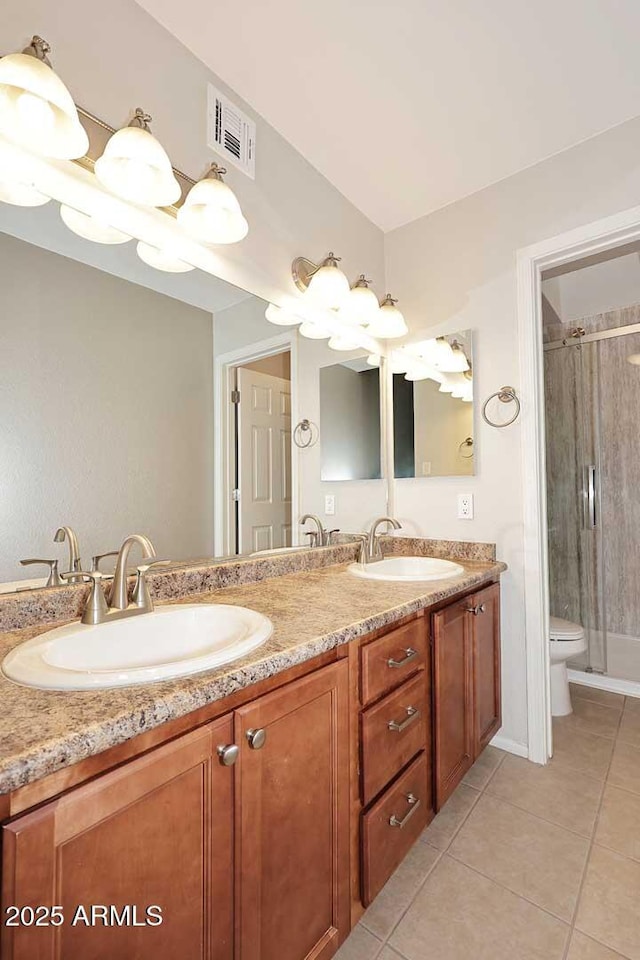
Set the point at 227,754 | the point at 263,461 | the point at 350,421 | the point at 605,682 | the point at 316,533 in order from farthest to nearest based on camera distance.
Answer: the point at 605,682
the point at 350,421
the point at 316,533
the point at 263,461
the point at 227,754

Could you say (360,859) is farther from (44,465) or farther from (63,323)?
(63,323)

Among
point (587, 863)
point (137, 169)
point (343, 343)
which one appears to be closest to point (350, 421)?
point (343, 343)

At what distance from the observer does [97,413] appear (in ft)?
3.88

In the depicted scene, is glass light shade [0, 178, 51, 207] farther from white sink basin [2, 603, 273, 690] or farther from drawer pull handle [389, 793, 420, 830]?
drawer pull handle [389, 793, 420, 830]

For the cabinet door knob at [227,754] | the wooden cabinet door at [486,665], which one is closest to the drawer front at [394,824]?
the wooden cabinet door at [486,665]

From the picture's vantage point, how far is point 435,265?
2229 mm

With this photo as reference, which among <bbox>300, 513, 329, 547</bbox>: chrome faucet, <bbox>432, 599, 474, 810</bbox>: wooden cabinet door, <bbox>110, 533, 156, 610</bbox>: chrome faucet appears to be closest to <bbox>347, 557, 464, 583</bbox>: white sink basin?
<bbox>300, 513, 329, 547</bbox>: chrome faucet

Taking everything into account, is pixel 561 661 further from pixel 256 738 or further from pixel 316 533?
pixel 256 738

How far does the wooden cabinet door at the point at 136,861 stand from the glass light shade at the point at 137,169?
1284 millimetres

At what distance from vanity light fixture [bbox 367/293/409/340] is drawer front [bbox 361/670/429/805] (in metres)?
1.50

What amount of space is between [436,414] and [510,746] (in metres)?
1.51

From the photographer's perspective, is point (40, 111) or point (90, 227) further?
point (90, 227)

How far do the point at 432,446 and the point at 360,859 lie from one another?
1.61 m

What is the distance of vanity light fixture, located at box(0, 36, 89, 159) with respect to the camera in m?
0.95
